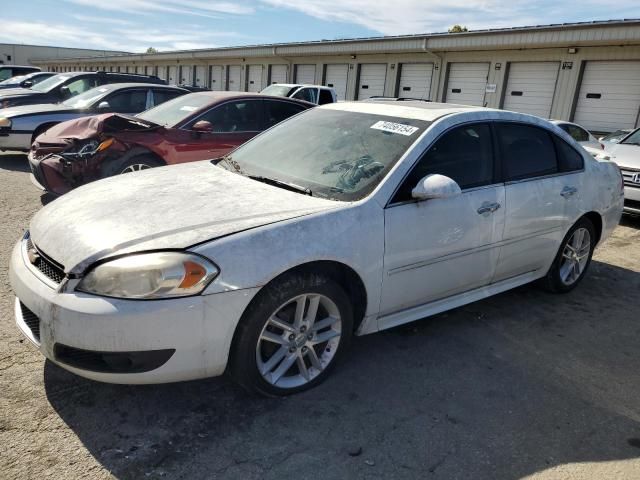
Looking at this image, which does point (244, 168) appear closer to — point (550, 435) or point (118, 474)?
point (118, 474)

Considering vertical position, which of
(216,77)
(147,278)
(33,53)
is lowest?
(147,278)

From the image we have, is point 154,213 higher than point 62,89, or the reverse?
point 62,89

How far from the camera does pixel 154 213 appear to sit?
8.91ft

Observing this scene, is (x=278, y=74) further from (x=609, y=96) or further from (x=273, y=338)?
(x=273, y=338)

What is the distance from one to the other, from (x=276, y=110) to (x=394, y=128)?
14.1 ft

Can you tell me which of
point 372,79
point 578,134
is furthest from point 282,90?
point 578,134

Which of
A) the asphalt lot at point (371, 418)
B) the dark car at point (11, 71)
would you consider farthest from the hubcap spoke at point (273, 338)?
the dark car at point (11, 71)

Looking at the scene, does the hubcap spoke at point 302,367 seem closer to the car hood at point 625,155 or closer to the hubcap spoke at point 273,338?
the hubcap spoke at point 273,338

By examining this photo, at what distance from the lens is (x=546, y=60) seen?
1692 centimetres

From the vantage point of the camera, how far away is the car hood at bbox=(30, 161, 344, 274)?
7.98 ft

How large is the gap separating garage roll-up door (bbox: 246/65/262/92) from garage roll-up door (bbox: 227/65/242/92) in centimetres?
109

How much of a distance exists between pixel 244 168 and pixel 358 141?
816 mm

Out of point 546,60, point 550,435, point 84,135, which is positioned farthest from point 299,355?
point 546,60

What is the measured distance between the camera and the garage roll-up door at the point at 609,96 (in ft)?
49.5
